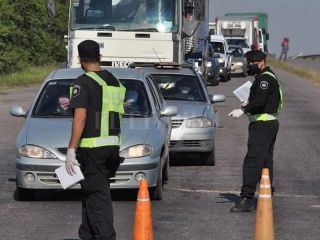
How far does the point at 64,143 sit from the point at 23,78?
97.8 ft

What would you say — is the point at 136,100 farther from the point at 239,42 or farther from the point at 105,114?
the point at 239,42

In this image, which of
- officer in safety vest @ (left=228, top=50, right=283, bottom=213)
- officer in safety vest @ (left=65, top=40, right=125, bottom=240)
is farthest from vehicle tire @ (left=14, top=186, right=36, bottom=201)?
officer in safety vest @ (left=65, top=40, right=125, bottom=240)

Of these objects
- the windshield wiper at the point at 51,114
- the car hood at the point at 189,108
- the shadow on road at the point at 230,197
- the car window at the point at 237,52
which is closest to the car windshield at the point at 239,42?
the car window at the point at 237,52

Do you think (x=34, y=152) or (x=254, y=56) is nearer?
(x=254, y=56)

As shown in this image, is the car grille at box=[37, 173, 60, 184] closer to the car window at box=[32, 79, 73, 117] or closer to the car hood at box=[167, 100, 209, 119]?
the car window at box=[32, 79, 73, 117]

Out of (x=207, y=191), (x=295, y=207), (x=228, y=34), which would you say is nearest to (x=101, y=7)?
(x=207, y=191)

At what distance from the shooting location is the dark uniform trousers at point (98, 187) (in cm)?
823

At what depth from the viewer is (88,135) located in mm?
8219

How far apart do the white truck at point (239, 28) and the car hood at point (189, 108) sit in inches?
1634

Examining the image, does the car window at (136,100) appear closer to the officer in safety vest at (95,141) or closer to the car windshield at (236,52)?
the officer in safety vest at (95,141)

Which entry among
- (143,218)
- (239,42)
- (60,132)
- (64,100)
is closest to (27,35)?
(239,42)

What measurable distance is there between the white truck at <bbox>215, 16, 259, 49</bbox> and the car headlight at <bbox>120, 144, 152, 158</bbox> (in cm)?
4582

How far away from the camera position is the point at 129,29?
69.8 ft

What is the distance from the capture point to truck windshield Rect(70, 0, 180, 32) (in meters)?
21.2
